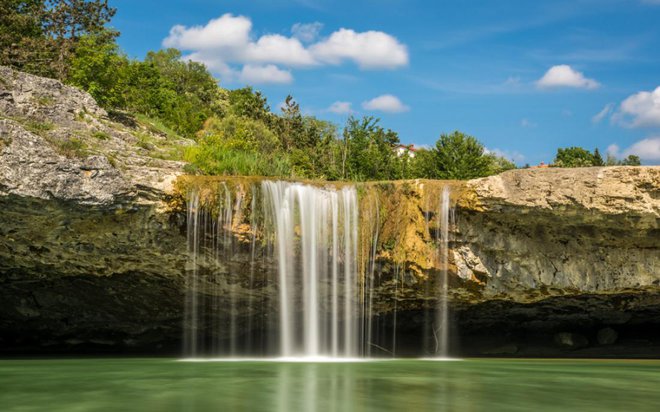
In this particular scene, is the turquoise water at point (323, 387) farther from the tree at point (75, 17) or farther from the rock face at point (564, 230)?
the tree at point (75, 17)

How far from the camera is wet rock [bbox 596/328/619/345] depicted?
18.8m

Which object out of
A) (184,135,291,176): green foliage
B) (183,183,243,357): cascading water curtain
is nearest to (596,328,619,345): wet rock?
(184,135,291,176): green foliage

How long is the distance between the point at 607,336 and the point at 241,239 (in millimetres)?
11846

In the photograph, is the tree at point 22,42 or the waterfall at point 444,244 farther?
the tree at point 22,42

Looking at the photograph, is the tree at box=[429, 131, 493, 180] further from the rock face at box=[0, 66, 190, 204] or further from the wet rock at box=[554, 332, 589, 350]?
the rock face at box=[0, 66, 190, 204]

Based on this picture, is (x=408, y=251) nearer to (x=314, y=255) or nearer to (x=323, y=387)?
(x=314, y=255)

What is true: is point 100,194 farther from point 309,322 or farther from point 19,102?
point 309,322

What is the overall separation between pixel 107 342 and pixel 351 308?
7977 mm

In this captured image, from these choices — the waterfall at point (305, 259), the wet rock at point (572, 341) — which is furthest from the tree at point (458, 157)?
the waterfall at point (305, 259)

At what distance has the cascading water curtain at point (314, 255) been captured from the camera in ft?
48.6

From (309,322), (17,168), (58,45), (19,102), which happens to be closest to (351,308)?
(309,322)

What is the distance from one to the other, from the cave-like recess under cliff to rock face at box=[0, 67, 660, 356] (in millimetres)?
35

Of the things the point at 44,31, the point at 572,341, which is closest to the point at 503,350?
the point at 572,341

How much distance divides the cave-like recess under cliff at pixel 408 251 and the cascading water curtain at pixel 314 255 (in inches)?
16.1
